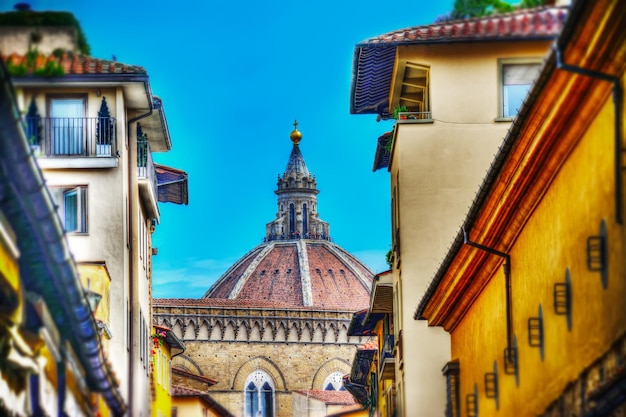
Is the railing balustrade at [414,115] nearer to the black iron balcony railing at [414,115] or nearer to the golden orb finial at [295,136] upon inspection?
the black iron balcony railing at [414,115]

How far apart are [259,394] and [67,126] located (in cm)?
9270

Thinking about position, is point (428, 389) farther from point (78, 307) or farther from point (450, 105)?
point (78, 307)

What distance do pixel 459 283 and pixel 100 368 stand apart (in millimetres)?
8649

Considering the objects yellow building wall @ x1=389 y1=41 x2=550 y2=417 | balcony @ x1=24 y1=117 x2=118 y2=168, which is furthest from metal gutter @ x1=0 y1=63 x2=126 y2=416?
yellow building wall @ x1=389 y1=41 x2=550 y2=417

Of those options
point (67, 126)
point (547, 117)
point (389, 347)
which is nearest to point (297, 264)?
point (389, 347)

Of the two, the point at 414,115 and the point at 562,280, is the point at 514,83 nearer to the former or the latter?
the point at 414,115

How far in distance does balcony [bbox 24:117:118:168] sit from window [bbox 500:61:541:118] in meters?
6.87

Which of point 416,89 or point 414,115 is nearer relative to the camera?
point 414,115

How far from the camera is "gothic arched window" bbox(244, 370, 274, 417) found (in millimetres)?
121938

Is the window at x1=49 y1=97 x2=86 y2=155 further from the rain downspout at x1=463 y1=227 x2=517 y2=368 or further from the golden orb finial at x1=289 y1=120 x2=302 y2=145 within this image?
the golden orb finial at x1=289 y1=120 x2=302 y2=145

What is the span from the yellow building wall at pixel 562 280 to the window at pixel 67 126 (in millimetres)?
7971

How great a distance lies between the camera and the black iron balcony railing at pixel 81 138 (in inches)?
1232

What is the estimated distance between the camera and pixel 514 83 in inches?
1124

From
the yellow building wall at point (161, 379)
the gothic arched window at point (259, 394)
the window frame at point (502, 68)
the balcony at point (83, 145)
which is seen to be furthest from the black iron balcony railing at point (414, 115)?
the gothic arched window at point (259, 394)
